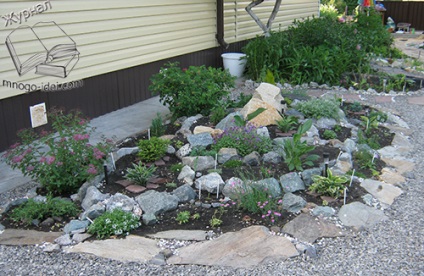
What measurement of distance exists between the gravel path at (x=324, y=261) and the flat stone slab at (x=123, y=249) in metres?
0.05

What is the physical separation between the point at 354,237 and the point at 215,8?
627cm

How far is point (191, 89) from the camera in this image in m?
5.62

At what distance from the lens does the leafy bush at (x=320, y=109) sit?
18.7ft

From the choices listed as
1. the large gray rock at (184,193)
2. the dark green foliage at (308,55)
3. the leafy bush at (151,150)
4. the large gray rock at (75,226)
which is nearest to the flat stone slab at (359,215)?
the large gray rock at (184,193)

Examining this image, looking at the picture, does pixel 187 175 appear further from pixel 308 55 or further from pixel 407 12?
pixel 407 12

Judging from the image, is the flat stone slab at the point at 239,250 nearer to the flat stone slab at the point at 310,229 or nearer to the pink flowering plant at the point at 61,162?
the flat stone slab at the point at 310,229

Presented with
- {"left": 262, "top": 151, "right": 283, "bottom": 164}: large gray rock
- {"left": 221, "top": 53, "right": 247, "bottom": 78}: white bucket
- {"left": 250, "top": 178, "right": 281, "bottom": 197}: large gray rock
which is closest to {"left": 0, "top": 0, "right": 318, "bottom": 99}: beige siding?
{"left": 221, "top": 53, "right": 247, "bottom": 78}: white bucket

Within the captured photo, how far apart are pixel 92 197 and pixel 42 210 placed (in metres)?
0.38

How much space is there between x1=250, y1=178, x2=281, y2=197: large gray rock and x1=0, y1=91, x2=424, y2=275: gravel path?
67 cm

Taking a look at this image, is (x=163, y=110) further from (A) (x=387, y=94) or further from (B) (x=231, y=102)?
(A) (x=387, y=94)

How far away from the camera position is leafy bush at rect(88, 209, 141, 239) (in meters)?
3.36

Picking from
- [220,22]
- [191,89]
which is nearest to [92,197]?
[191,89]

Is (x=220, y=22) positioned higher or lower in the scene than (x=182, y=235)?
higher

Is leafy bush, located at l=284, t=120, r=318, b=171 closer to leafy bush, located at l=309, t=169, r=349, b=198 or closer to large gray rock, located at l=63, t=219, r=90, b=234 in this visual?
leafy bush, located at l=309, t=169, r=349, b=198
